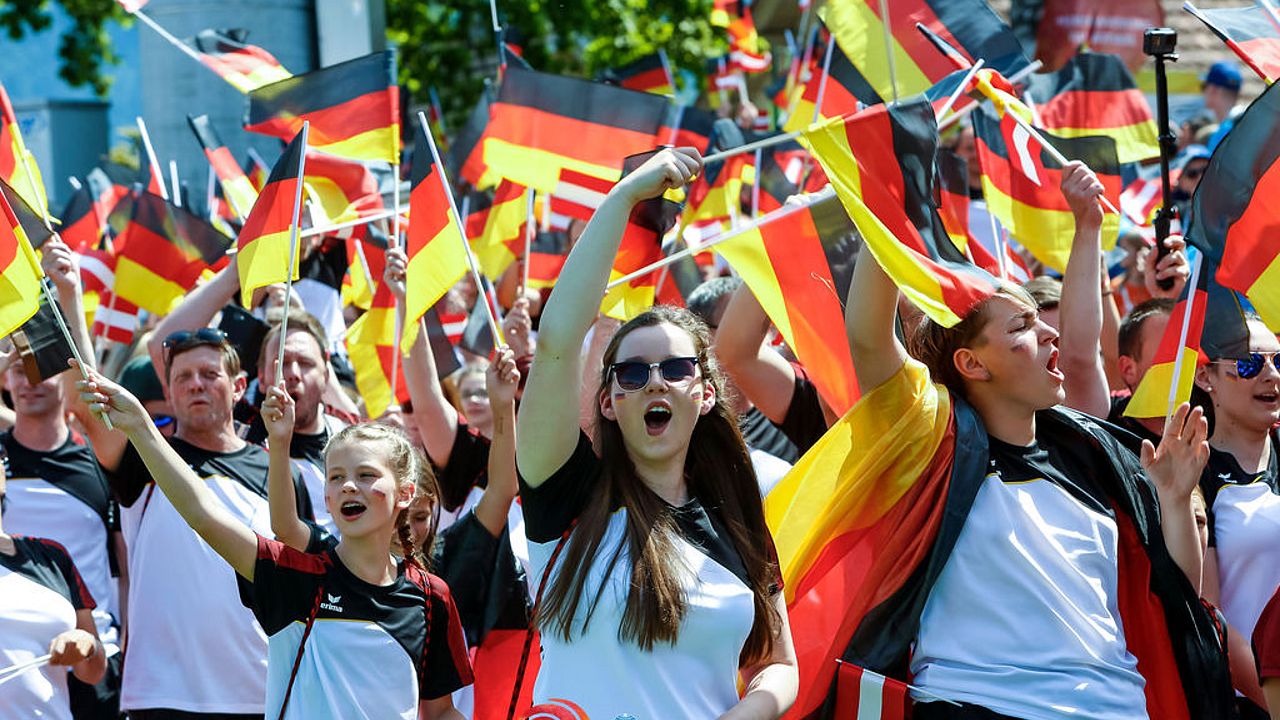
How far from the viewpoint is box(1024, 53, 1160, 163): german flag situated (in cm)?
732

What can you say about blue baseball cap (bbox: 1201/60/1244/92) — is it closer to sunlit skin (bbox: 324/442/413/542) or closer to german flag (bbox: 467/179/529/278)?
german flag (bbox: 467/179/529/278)

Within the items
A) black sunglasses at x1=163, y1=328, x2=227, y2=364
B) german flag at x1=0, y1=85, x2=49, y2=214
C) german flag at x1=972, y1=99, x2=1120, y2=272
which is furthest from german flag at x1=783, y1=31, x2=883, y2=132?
german flag at x1=0, y1=85, x2=49, y2=214

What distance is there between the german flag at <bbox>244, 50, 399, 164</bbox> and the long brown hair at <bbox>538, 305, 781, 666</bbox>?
3.16 meters

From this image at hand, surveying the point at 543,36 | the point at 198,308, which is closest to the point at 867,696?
the point at 198,308

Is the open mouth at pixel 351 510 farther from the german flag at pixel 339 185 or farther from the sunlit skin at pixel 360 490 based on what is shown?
the german flag at pixel 339 185

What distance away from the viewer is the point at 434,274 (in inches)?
214

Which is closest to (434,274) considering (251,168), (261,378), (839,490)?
(261,378)

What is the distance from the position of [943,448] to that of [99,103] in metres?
24.0

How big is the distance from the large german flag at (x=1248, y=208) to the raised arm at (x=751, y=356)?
124 cm

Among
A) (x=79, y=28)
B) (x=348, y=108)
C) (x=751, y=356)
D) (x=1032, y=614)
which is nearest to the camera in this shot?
(x=1032, y=614)

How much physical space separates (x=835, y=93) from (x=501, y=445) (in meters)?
3.51

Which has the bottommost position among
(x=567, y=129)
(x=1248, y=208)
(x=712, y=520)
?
(x=712, y=520)

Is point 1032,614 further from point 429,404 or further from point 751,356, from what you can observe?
point 429,404

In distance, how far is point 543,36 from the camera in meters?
18.6
